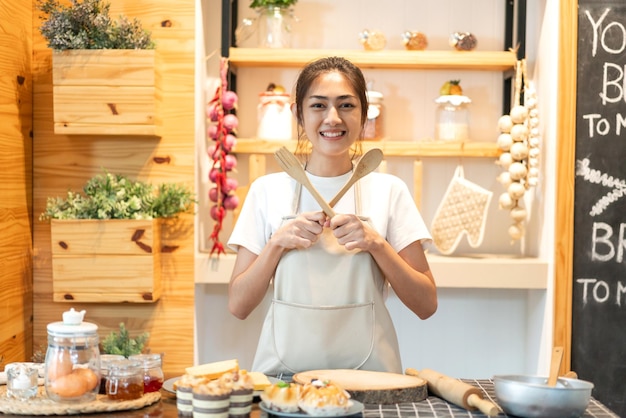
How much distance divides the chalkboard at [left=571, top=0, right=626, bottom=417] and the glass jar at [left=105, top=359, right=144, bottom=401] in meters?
1.89

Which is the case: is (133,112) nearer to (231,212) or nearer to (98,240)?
(98,240)

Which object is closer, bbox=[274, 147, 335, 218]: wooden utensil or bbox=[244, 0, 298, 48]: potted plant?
bbox=[274, 147, 335, 218]: wooden utensil

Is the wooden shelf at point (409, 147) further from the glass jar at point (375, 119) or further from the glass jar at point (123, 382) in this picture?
the glass jar at point (123, 382)

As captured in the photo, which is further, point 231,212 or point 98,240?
point 231,212

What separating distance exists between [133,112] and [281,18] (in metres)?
0.69

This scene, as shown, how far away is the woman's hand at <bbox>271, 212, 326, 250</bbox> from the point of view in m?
1.81

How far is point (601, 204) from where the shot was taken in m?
2.97

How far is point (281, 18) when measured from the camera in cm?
315

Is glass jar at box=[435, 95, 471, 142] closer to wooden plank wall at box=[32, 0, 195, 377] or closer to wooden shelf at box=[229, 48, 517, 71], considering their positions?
wooden shelf at box=[229, 48, 517, 71]

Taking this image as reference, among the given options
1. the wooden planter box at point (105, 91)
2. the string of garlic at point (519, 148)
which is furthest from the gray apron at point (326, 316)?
the string of garlic at point (519, 148)

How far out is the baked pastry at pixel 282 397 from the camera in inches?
55.8

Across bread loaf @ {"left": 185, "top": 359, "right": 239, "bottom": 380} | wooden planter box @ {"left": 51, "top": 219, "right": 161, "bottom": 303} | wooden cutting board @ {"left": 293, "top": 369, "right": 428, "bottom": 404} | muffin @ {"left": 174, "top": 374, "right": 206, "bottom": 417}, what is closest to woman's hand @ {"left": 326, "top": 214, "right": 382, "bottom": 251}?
wooden cutting board @ {"left": 293, "top": 369, "right": 428, "bottom": 404}

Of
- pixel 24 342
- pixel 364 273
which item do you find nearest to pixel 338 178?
pixel 364 273

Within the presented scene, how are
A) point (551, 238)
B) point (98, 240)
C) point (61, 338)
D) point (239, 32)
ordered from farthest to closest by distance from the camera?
point (239, 32)
point (551, 238)
point (98, 240)
point (61, 338)
